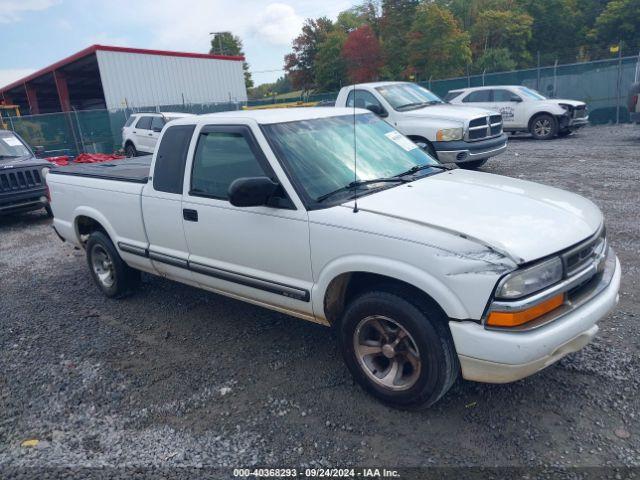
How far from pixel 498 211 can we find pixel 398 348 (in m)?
→ 1.02

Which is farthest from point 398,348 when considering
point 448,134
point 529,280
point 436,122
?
point 436,122

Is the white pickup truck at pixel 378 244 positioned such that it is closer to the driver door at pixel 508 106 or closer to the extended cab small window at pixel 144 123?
the driver door at pixel 508 106

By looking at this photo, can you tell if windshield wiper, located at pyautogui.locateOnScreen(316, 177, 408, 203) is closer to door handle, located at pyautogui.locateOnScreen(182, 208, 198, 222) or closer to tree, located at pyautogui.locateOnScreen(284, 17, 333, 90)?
door handle, located at pyautogui.locateOnScreen(182, 208, 198, 222)

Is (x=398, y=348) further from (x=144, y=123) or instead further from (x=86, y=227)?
(x=144, y=123)

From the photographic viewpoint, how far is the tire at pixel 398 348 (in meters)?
2.78

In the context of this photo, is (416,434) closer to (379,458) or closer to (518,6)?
(379,458)

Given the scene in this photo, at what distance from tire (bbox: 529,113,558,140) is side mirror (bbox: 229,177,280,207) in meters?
14.4

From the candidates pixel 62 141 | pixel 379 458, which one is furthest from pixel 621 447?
pixel 62 141

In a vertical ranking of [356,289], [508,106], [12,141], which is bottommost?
[356,289]

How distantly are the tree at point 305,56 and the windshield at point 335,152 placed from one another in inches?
1366

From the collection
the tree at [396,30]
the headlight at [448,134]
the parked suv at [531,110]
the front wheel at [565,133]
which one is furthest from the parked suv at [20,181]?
the tree at [396,30]

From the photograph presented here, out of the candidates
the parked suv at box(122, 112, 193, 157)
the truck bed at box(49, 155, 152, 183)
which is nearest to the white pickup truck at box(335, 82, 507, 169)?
the truck bed at box(49, 155, 152, 183)

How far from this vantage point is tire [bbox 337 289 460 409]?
2.78 m

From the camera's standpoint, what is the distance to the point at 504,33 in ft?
144
